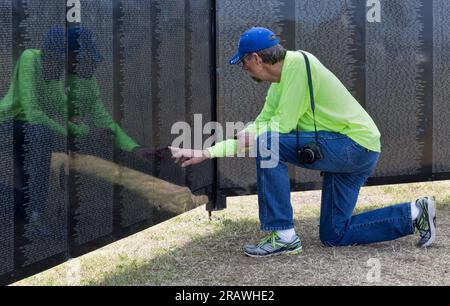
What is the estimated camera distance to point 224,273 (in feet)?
14.4

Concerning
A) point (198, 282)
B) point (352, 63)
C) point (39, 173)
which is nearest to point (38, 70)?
point (39, 173)

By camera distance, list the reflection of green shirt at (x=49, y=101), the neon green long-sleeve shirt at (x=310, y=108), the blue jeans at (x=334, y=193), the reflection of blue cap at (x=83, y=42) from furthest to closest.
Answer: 1. the blue jeans at (x=334, y=193)
2. the neon green long-sleeve shirt at (x=310, y=108)
3. the reflection of blue cap at (x=83, y=42)
4. the reflection of green shirt at (x=49, y=101)

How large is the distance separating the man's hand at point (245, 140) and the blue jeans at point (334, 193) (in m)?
0.05

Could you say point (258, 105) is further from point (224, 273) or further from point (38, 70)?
point (38, 70)

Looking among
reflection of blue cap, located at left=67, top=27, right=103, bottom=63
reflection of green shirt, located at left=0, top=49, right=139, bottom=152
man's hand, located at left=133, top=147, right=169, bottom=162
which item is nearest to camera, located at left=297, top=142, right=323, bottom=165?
man's hand, located at left=133, top=147, right=169, bottom=162

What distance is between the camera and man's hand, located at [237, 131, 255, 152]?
454 centimetres

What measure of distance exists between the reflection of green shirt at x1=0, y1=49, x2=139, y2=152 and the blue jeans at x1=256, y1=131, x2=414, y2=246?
111 cm

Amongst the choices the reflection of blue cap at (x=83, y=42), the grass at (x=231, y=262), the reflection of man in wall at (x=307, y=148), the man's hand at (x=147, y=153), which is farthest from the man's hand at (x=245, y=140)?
the reflection of blue cap at (x=83, y=42)

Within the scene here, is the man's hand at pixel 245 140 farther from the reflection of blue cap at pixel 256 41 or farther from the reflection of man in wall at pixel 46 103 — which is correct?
the reflection of man in wall at pixel 46 103

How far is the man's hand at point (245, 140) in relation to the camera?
4.54 m

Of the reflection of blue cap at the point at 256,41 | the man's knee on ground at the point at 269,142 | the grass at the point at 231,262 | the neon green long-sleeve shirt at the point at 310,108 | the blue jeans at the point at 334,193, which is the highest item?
the reflection of blue cap at the point at 256,41

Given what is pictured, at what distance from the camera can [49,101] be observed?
3.74 m

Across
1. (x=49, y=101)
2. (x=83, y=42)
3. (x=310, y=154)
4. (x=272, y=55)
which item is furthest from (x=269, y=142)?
(x=49, y=101)

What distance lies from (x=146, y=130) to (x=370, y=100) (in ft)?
8.20
